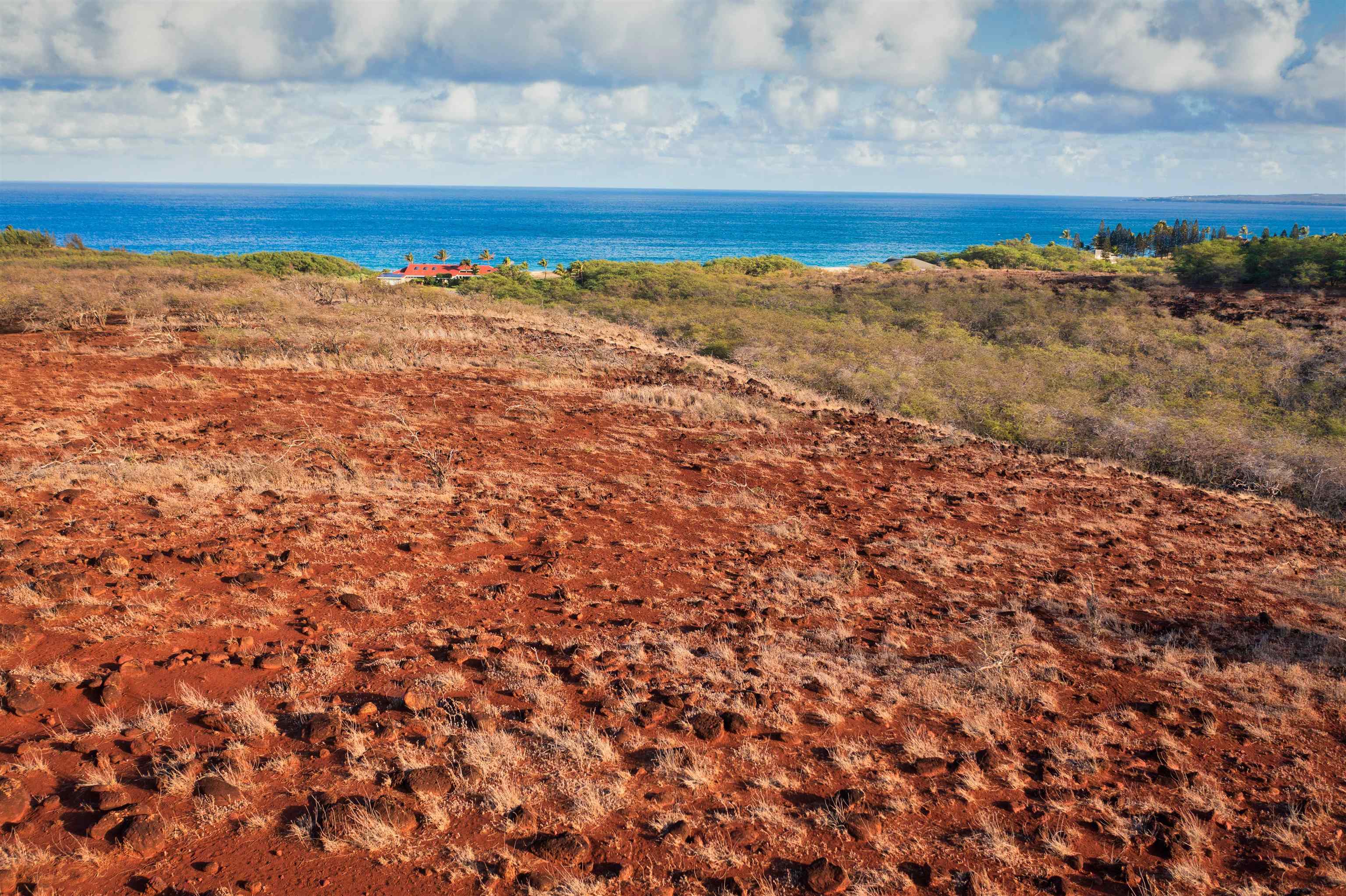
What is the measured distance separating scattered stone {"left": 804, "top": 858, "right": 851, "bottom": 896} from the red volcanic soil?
2 cm

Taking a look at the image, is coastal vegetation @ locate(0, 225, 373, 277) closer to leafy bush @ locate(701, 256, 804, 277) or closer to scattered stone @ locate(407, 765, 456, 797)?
leafy bush @ locate(701, 256, 804, 277)

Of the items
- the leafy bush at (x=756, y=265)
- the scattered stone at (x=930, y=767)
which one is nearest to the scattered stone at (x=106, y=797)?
the scattered stone at (x=930, y=767)

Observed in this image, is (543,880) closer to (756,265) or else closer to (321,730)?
(321,730)

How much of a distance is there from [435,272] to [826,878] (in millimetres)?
63465

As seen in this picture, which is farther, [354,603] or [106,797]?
[354,603]

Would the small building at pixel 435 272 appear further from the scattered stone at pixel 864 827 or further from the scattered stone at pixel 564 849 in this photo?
the scattered stone at pixel 864 827

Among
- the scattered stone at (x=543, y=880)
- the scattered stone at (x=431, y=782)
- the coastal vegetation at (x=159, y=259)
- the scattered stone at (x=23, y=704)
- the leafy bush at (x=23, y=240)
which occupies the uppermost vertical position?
the leafy bush at (x=23, y=240)

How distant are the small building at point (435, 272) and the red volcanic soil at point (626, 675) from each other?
48781 mm

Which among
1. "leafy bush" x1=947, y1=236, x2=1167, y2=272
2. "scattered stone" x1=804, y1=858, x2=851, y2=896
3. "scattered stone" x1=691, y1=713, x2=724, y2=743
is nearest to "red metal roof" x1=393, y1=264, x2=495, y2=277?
"leafy bush" x1=947, y1=236, x2=1167, y2=272

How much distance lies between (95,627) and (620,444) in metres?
8.14

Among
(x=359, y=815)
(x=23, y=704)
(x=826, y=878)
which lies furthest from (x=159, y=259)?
(x=826, y=878)

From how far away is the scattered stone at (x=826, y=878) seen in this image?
388 cm

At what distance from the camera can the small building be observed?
58.7m

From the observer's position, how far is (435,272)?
6156 centimetres
